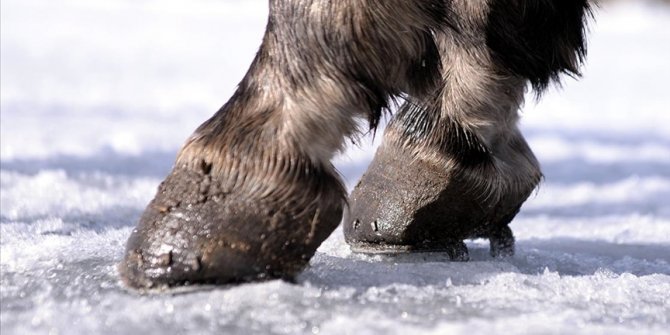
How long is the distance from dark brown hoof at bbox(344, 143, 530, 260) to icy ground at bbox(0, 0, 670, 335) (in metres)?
0.07

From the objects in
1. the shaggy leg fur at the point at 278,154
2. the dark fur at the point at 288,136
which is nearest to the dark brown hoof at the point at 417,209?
the dark fur at the point at 288,136

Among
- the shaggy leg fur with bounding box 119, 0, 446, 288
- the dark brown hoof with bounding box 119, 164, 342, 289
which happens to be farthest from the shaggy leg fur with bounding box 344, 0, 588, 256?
the dark brown hoof with bounding box 119, 164, 342, 289

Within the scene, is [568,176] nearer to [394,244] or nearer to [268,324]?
[394,244]

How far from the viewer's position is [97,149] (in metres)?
5.13

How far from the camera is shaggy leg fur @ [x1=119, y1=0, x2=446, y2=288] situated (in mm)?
2234

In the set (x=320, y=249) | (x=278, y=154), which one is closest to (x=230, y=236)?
(x=278, y=154)

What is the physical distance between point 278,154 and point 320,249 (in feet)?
2.19

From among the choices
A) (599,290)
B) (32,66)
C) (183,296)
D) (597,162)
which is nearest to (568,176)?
(597,162)

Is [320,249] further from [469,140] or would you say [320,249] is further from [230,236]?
[230,236]

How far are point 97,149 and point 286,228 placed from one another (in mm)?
3020

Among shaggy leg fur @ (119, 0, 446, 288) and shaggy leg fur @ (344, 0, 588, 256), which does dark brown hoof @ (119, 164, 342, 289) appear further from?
shaggy leg fur @ (344, 0, 588, 256)

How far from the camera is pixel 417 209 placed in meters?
2.80

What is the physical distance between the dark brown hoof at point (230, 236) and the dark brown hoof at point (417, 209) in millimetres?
528

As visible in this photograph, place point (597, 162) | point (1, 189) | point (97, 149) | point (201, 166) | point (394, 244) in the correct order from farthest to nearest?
point (597, 162) < point (97, 149) < point (1, 189) < point (394, 244) < point (201, 166)
